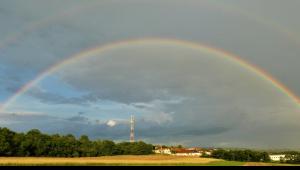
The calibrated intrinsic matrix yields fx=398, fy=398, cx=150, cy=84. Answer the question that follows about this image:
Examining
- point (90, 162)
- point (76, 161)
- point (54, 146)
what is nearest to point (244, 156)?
point (54, 146)

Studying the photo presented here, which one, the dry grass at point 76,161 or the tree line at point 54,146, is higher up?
the tree line at point 54,146

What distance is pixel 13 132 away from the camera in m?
130

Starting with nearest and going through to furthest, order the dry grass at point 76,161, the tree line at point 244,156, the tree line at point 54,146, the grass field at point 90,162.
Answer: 1. the grass field at point 90,162
2. the dry grass at point 76,161
3. the tree line at point 54,146
4. the tree line at point 244,156

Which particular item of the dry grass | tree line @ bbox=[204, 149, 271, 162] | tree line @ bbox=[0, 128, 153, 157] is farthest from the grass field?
tree line @ bbox=[204, 149, 271, 162]

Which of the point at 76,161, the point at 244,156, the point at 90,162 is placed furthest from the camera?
the point at 244,156

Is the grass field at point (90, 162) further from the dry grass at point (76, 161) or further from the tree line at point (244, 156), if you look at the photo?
the tree line at point (244, 156)

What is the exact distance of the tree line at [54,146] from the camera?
121750 mm

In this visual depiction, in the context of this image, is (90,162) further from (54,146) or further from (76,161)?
(54,146)

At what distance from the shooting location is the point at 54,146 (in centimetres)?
13388

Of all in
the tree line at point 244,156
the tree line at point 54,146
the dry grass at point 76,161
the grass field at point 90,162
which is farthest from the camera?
the tree line at point 244,156

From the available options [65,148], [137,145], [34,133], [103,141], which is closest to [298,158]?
[137,145]

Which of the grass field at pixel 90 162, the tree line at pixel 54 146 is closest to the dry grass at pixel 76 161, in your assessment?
the grass field at pixel 90 162

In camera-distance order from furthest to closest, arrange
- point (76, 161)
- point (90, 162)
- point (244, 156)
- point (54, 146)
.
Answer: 1. point (244, 156)
2. point (54, 146)
3. point (76, 161)
4. point (90, 162)

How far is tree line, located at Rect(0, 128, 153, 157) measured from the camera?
399ft
